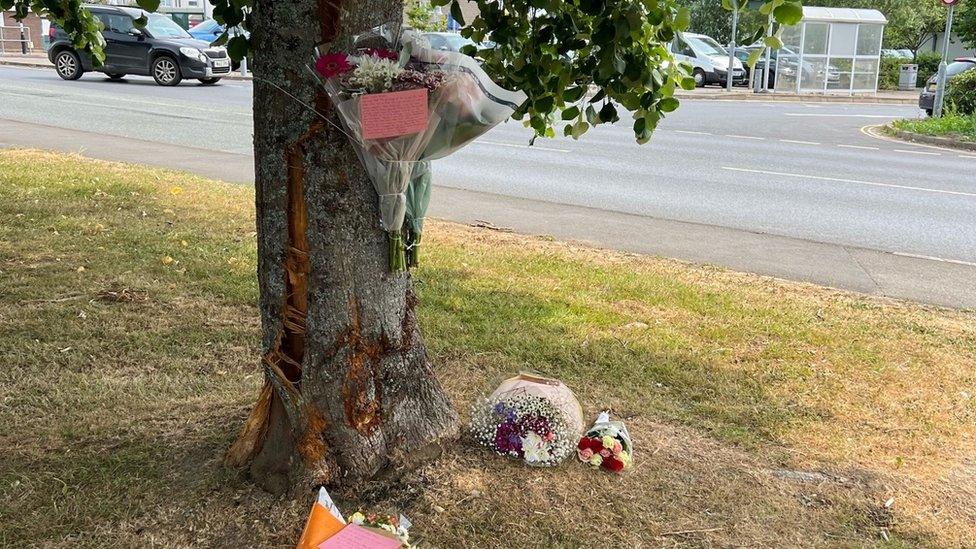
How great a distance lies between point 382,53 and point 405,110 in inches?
7.9

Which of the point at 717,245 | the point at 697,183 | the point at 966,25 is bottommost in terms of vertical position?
the point at 717,245

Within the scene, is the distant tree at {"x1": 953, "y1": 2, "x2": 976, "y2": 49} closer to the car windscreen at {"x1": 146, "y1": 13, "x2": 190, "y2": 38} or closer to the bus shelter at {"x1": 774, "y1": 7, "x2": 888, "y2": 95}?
the bus shelter at {"x1": 774, "y1": 7, "x2": 888, "y2": 95}

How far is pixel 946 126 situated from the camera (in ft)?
57.8

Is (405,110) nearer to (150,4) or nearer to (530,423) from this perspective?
(150,4)

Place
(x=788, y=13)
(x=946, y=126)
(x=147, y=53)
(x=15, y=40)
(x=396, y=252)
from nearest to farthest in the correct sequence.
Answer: (x=788, y=13)
(x=396, y=252)
(x=946, y=126)
(x=147, y=53)
(x=15, y=40)

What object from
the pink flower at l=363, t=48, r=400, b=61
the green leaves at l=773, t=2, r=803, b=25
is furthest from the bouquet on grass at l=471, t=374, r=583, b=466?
the green leaves at l=773, t=2, r=803, b=25

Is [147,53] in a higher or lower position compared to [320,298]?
higher

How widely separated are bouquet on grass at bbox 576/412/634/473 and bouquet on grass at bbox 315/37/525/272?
1.02 m

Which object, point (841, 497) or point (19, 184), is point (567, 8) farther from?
point (19, 184)

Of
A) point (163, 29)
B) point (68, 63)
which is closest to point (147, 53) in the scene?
point (163, 29)

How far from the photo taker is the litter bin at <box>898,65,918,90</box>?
109 feet

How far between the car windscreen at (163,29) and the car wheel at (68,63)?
6.59ft

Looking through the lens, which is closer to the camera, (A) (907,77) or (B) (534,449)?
(B) (534,449)

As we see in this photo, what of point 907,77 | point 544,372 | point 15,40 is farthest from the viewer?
→ point 15,40
